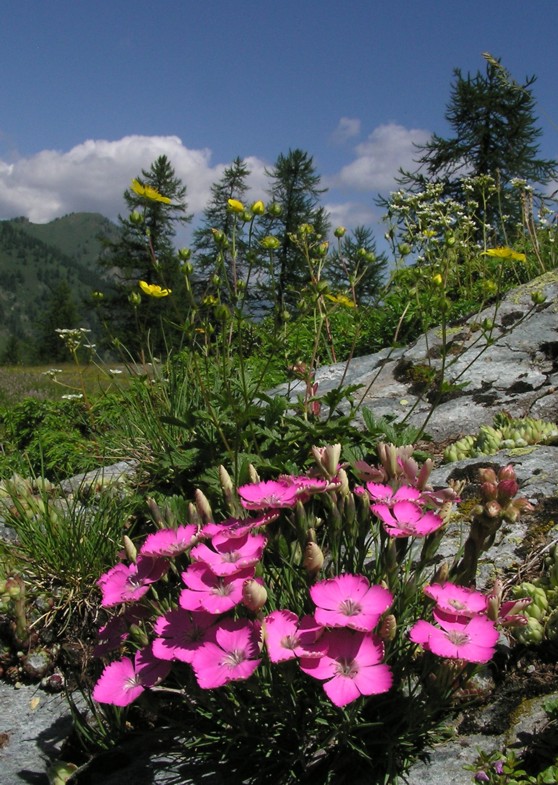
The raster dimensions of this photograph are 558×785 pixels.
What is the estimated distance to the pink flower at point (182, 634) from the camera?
1.56m

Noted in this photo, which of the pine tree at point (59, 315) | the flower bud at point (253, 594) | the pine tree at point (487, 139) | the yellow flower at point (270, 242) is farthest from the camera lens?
the pine tree at point (59, 315)

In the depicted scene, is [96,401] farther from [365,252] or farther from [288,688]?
[288,688]

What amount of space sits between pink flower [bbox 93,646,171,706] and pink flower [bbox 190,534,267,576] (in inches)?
11.6

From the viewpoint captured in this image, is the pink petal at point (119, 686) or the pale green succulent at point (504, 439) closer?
the pink petal at point (119, 686)

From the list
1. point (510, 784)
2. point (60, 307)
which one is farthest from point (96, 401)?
point (60, 307)

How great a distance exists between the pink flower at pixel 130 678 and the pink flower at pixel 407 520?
687mm

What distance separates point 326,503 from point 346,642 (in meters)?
0.43

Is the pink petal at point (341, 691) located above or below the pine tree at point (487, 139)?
below

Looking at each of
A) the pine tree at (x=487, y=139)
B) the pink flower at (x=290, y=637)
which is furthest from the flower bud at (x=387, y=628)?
the pine tree at (x=487, y=139)

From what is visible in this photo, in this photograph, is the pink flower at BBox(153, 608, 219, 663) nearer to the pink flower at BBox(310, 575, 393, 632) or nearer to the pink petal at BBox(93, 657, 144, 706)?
the pink petal at BBox(93, 657, 144, 706)

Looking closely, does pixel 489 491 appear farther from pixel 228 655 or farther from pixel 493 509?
pixel 228 655

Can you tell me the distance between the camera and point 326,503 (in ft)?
5.99

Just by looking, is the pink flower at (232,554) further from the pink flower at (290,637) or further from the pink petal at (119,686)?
the pink petal at (119,686)

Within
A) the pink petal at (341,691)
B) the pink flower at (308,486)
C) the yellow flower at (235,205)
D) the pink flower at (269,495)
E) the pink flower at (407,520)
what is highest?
the yellow flower at (235,205)
